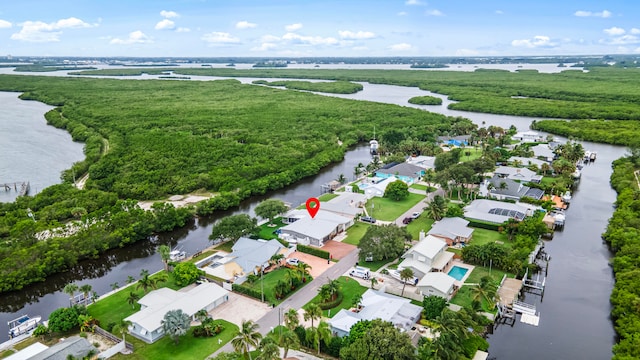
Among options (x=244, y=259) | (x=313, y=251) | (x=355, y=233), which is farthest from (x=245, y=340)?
(x=355, y=233)

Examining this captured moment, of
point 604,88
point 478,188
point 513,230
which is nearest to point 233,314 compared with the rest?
point 513,230

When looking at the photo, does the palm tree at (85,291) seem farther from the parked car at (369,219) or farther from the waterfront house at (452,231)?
the waterfront house at (452,231)

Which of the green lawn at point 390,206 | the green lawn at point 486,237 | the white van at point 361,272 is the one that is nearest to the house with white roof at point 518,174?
the green lawn at point 390,206

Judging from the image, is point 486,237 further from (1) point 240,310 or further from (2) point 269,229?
(1) point 240,310

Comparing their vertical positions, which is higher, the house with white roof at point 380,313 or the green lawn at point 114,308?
the house with white roof at point 380,313

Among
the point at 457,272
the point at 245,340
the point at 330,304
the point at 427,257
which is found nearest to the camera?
the point at 245,340

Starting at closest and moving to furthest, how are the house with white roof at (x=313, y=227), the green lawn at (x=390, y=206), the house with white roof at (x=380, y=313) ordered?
the house with white roof at (x=380, y=313) < the house with white roof at (x=313, y=227) < the green lawn at (x=390, y=206)

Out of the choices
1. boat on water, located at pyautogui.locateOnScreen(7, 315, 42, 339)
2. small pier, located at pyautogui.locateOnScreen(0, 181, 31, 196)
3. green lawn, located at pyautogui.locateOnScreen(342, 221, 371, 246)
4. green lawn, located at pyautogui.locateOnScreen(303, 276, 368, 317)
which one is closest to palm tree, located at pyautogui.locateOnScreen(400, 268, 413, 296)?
green lawn, located at pyautogui.locateOnScreen(303, 276, 368, 317)
